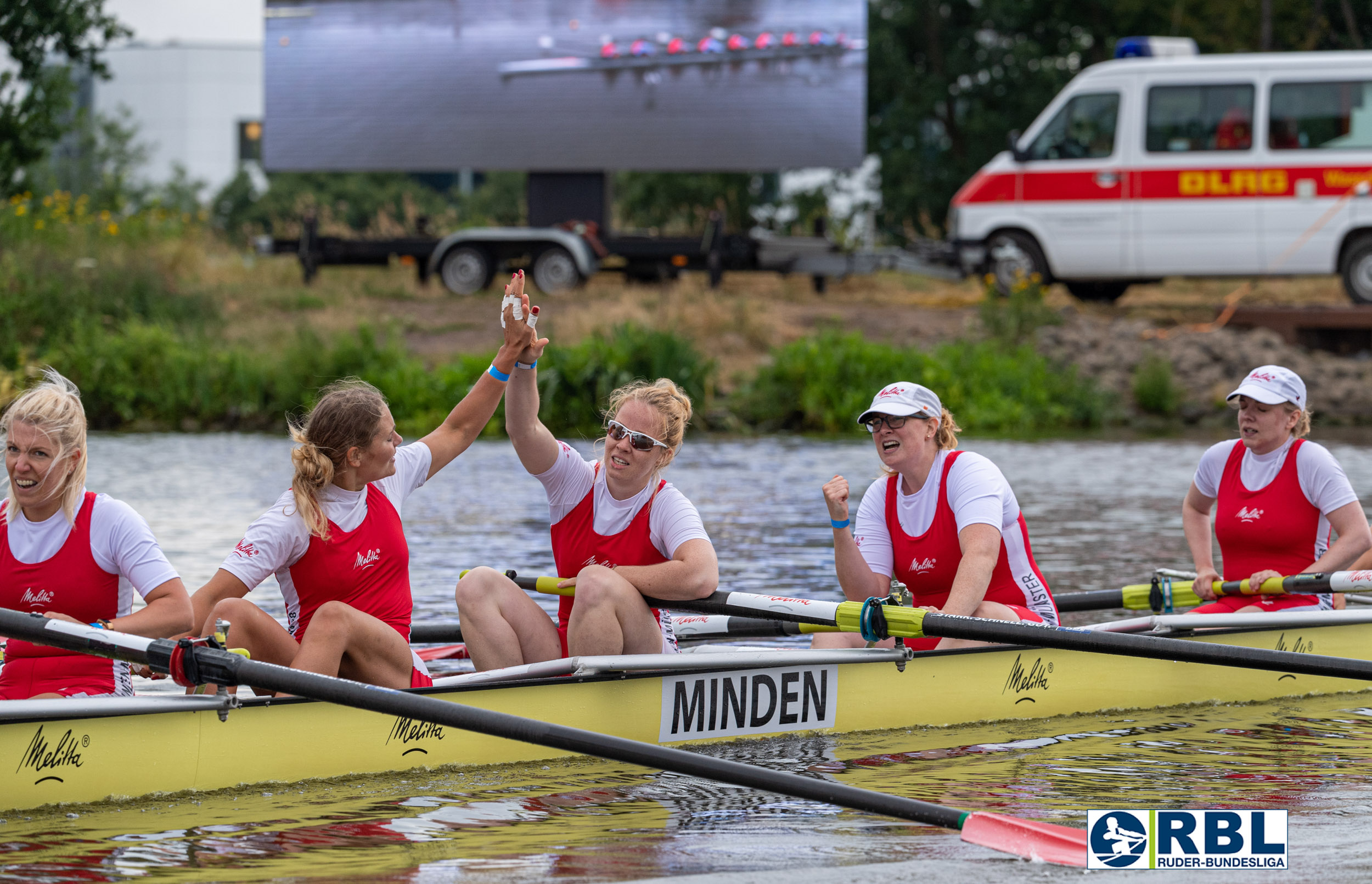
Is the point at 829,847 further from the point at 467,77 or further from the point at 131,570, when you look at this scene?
the point at 467,77

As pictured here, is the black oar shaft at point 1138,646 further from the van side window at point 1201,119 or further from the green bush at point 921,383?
the van side window at point 1201,119

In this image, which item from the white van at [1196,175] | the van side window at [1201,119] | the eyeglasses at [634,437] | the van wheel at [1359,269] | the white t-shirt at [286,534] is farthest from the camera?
the van wheel at [1359,269]

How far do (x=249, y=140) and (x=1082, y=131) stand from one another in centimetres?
5030

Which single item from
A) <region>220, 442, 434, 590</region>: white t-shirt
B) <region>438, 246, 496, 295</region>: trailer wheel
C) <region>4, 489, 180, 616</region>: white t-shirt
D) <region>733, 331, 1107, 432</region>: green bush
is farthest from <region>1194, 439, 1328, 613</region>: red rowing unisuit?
<region>438, 246, 496, 295</region>: trailer wheel

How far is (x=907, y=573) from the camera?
6395 mm

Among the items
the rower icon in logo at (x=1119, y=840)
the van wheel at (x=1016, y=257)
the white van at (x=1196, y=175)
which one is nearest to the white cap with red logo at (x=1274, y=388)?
the rower icon in logo at (x=1119, y=840)

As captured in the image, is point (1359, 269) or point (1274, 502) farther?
point (1359, 269)

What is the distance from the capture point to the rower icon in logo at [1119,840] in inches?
187

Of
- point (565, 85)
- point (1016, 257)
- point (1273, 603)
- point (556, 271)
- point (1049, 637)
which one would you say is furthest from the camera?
point (565, 85)

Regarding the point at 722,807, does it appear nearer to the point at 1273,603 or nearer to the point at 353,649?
the point at 353,649

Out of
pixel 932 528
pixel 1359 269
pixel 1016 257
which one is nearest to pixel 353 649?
pixel 932 528

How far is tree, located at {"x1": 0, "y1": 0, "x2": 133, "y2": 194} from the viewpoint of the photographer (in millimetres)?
16812

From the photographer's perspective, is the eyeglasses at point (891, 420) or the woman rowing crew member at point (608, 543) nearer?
the woman rowing crew member at point (608, 543)

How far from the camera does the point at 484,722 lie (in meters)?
4.84
